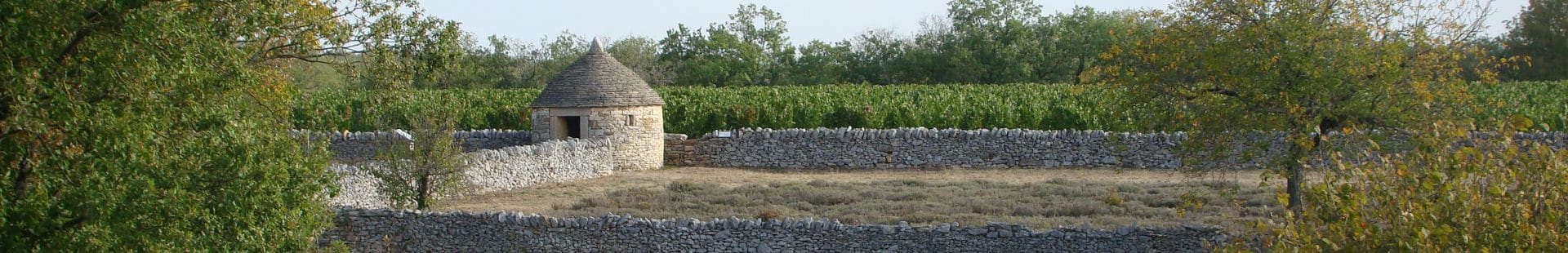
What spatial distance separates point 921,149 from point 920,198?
299 inches

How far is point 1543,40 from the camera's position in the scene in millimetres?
57719

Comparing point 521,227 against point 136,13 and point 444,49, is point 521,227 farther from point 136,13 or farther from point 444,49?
point 136,13

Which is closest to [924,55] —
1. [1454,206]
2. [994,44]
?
[994,44]

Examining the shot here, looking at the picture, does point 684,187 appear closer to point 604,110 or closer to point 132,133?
point 604,110

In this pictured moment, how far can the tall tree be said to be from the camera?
9031 millimetres

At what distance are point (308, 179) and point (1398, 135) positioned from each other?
11.5 m

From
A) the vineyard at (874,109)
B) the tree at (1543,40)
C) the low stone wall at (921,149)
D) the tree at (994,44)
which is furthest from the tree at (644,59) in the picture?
the tree at (1543,40)

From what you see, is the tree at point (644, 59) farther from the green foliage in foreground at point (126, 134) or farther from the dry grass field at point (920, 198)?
the green foliage in foreground at point (126, 134)

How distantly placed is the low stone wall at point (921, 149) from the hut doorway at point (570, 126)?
254cm

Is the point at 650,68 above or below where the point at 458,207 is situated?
above

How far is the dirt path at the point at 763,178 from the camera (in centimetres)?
2175

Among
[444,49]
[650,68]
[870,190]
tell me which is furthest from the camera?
[650,68]

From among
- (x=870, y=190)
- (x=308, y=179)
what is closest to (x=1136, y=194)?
(x=870, y=190)

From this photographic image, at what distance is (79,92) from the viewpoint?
9.27 m
